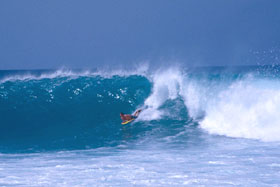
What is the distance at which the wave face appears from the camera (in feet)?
33.3

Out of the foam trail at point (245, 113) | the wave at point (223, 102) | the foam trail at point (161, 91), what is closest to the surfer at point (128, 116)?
the foam trail at point (161, 91)

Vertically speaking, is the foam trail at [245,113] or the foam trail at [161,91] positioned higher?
the foam trail at [161,91]

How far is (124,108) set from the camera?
13320 mm

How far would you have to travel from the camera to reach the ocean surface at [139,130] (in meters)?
5.96

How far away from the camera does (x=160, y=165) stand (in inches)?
257

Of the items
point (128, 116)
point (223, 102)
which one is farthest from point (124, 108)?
point (223, 102)

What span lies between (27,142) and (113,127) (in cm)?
286

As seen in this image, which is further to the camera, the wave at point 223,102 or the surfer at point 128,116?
the surfer at point 128,116

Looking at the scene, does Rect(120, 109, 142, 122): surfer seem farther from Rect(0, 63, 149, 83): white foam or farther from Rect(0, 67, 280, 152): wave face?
Rect(0, 63, 149, 83): white foam

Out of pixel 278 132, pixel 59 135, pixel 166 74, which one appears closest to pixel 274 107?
pixel 278 132

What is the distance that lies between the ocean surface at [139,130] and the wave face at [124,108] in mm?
32

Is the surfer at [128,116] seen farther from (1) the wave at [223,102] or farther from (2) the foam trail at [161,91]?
(1) the wave at [223,102]

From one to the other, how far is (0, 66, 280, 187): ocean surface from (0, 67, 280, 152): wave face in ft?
0.11

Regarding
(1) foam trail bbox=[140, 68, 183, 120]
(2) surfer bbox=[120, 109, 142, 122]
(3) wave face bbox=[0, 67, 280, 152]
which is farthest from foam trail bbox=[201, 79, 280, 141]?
(2) surfer bbox=[120, 109, 142, 122]
